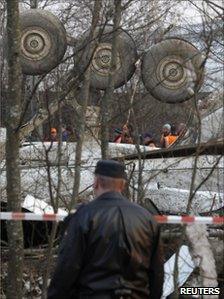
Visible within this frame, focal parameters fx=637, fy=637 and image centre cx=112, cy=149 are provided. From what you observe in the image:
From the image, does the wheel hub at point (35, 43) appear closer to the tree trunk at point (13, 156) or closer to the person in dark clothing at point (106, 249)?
the tree trunk at point (13, 156)

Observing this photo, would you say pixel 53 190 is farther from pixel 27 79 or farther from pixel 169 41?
pixel 169 41

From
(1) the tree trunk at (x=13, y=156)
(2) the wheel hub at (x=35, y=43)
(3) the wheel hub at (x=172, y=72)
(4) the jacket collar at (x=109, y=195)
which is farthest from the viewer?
(2) the wheel hub at (x=35, y=43)

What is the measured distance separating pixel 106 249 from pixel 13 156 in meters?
2.07

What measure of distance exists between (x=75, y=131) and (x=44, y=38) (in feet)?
6.10

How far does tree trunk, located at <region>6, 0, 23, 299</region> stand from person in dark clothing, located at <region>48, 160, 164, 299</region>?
180 cm

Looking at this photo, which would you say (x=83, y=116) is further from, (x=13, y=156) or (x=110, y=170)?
(x=110, y=170)

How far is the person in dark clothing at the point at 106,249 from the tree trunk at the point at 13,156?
5.91ft

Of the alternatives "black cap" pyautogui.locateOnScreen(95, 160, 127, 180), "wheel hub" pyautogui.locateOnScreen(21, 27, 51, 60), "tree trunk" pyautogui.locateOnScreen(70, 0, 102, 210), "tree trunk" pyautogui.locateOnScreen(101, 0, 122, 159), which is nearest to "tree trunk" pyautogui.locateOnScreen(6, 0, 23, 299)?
"tree trunk" pyautogui.locateOnScreen(70, 0, 102, 210)

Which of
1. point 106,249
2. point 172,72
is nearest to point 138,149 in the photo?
point 172,72

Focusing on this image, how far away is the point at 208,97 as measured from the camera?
7.14m

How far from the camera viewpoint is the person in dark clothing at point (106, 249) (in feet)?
11.6

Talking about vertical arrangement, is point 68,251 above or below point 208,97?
below

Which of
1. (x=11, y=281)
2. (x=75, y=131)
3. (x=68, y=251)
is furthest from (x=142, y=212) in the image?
(x=75, y=131)

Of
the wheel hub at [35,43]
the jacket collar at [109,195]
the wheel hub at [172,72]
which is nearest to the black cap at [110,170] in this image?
the jacket collar at [109,195]
